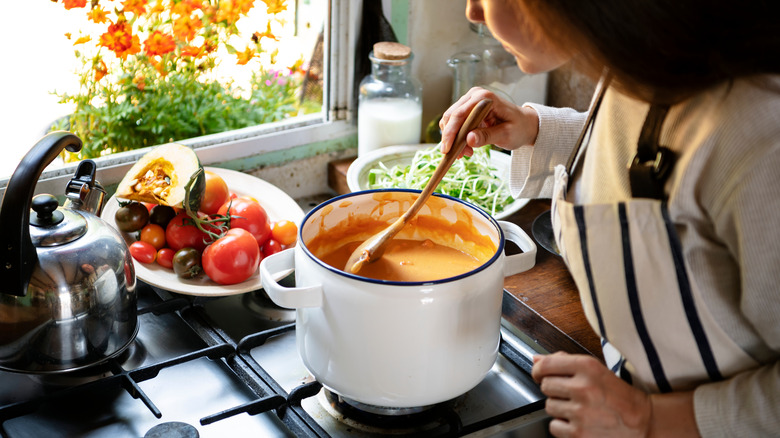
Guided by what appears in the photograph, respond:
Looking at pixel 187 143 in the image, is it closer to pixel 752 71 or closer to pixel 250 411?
pixel 250 411

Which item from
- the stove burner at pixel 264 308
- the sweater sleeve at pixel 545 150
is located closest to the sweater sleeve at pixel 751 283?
the sweater sleeve at pixel 545 150

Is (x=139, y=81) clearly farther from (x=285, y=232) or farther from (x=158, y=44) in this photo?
(x=285, y=232)

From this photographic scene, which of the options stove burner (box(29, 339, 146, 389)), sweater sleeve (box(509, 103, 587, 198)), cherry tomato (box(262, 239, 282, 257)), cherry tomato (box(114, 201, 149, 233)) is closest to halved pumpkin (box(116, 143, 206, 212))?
cherry tomato (box(114, 201, 149, 233))

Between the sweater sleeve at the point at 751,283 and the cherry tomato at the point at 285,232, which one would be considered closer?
the sweater sleeve at the point at 751,283

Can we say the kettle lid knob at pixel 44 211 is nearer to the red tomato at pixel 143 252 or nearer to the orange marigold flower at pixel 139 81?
the red tomato at pixel 143 252

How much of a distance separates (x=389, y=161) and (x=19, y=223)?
691mm

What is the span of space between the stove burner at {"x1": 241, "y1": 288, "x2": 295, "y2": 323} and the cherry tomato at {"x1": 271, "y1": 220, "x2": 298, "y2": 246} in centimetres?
8

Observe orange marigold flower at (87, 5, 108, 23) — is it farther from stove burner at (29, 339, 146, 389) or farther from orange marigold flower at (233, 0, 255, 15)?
stove burner at (29, 339, 146, 389)

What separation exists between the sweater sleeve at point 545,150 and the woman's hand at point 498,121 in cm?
1

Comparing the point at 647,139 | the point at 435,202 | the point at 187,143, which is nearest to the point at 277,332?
the point at 435,202

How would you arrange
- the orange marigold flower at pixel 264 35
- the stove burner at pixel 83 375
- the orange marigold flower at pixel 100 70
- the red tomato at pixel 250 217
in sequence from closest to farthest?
1. the stove burner at pixel 83 375
2. the red tomato at pixel 250 217
3. the orange marigold flower at pixel 100 70
4. the orange marigold flower at pixel 264 35

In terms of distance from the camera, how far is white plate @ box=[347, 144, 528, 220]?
1.33m

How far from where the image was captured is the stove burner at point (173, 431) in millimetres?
817

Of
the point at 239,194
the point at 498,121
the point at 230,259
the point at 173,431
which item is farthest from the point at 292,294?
the point at 239,194
